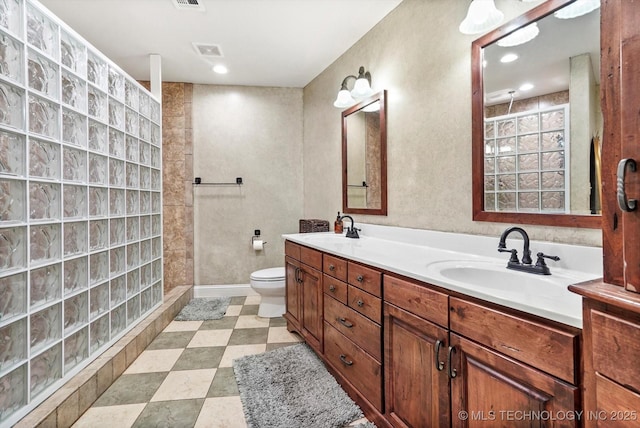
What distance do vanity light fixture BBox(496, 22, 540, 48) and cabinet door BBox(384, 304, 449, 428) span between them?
129cm

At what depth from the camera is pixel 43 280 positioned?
141cm

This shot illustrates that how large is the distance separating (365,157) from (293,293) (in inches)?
47.3

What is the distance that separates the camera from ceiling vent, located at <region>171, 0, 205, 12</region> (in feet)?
6.57

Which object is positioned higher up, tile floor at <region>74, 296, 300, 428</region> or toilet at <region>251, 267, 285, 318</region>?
toilet at <region>251, 267, 285, 318</region>

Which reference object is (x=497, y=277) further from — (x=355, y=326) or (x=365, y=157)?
(x=365, y=157)

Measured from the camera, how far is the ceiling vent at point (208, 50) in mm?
2570

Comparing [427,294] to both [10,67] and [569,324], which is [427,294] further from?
[10,67]

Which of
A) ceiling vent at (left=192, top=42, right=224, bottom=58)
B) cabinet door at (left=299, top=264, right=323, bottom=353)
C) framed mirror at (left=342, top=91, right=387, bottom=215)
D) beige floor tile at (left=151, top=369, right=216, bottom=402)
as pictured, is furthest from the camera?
ceiling vent at (left=192, top=42, right=224, bottom=58)

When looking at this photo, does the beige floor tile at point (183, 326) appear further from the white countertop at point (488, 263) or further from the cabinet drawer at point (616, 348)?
the cabinet drawer at point (616, 348)

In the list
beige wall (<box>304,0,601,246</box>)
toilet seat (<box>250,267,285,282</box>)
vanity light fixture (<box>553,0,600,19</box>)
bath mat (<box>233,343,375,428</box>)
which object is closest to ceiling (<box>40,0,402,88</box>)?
beige wall (<box>304,0,601,246</box>)

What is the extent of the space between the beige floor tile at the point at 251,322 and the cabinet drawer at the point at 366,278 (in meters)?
1.42

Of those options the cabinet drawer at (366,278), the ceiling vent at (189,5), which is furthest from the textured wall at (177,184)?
the cabinet drawer at (366,278)

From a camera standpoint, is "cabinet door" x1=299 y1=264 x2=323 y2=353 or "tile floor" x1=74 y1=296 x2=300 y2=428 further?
"cabinet door" x1=299 y1=264 x2=323 y2=353

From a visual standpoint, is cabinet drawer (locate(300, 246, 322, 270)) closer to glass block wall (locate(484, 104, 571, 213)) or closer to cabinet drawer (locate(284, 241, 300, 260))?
cabinet drawer (locate(284, 241, 300, 260))
